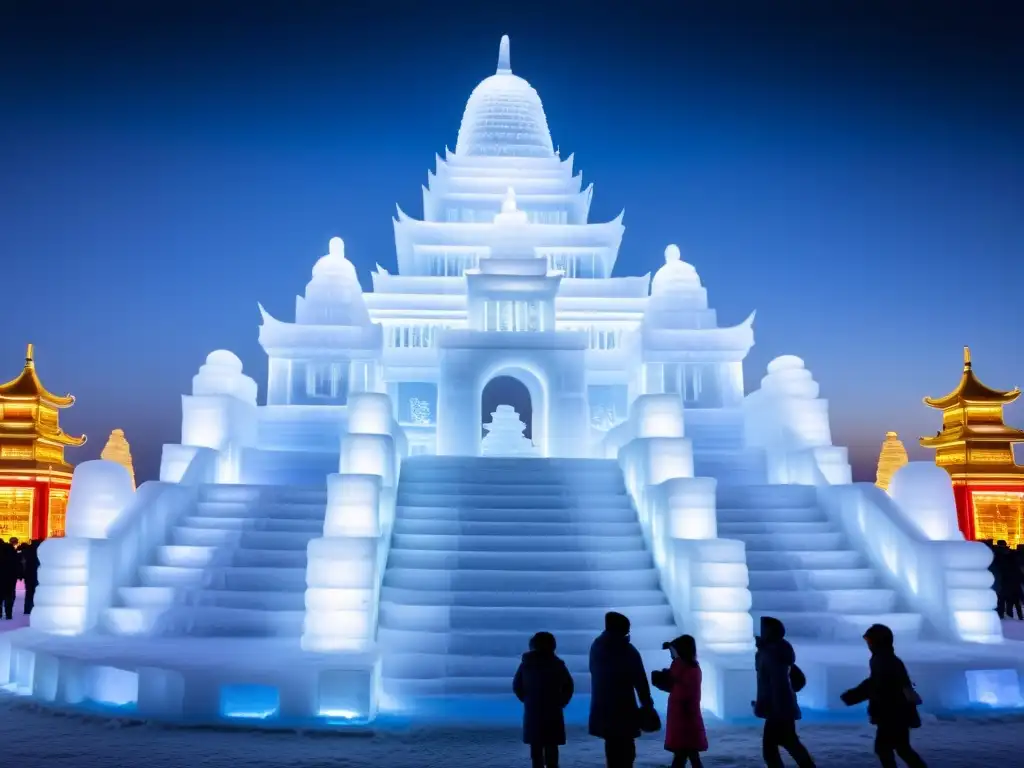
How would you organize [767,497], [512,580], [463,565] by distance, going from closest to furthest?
[512,580]
[463,565]
[767,497]

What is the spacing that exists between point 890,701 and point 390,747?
14.0ft

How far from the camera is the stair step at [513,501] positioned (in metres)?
14.2

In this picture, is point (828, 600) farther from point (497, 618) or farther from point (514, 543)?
point (497, 618)

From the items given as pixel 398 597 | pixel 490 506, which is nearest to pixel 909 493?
pixel 490 506

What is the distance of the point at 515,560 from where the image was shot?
493 inches

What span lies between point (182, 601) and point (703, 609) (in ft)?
22.5

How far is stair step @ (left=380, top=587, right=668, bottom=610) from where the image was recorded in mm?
11586

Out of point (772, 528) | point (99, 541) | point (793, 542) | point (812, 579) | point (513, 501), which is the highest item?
point (513, 501)

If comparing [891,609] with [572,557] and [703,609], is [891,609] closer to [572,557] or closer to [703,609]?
[703,609]

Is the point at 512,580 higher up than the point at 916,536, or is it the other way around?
the point at 916,536

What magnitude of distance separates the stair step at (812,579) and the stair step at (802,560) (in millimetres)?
129

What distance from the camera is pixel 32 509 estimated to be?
95.5ft

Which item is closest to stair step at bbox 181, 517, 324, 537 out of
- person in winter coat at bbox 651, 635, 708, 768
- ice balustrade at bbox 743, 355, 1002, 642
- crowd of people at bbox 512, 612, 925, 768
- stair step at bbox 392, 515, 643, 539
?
stair step at bbox 392, 515, 643, 539

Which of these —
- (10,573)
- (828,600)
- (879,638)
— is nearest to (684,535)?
(828,600)
